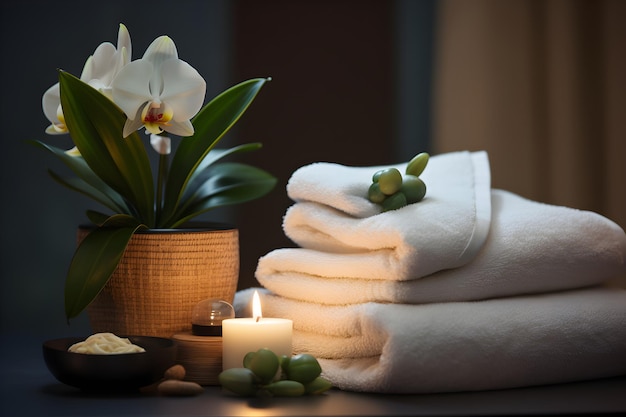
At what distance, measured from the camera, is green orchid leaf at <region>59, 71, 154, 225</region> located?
908mm

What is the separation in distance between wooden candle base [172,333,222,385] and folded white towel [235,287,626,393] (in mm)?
99

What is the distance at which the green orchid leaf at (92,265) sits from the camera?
2.88 feet

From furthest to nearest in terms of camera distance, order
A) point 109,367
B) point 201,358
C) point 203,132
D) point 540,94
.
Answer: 1. point 540,94
2. point 203,132
3. point 201,358
4. point 109,367

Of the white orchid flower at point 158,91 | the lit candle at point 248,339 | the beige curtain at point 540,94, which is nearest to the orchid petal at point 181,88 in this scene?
the white orchid flower at point 158,91

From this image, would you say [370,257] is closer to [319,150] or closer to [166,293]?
[166,293]

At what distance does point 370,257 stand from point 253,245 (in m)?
0.58

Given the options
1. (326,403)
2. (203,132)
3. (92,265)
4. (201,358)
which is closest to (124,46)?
(203,132)

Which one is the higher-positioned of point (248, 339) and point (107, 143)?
point (107, 143)

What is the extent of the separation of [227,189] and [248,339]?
0.91ft

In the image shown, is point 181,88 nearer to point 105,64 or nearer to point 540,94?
point 105,64

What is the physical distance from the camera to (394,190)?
90cm

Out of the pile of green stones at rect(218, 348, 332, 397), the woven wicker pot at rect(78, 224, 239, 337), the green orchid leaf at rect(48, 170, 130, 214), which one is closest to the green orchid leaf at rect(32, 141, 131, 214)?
the green orchid leaf at rect(48, 170, 130, 214)

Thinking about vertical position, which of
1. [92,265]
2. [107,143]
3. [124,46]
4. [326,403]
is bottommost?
[326,403]

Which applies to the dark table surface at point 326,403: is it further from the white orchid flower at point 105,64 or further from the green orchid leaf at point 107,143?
the white orchid flower at point 105,64
